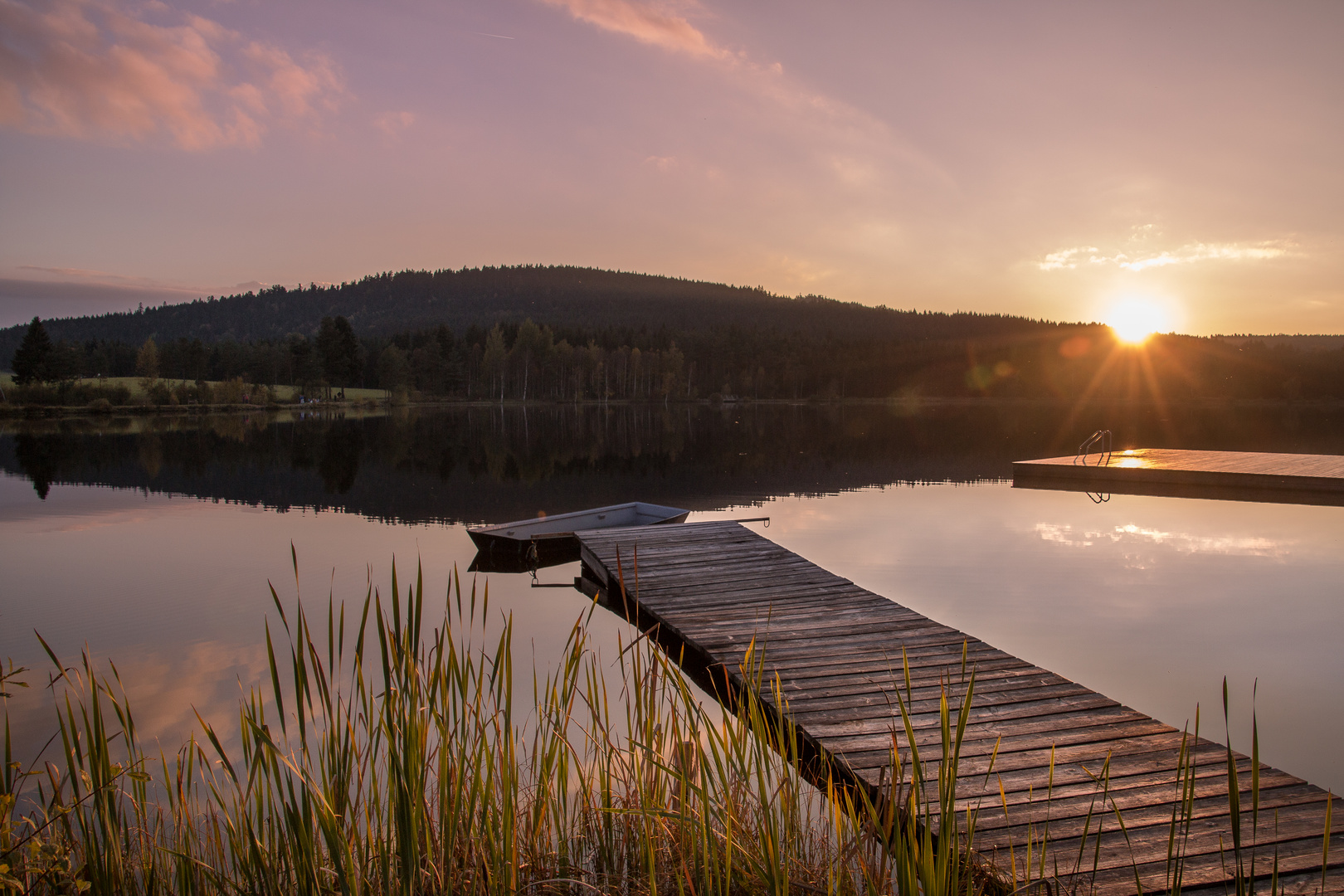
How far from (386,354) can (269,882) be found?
77.8 meters

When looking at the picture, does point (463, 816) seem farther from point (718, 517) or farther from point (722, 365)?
point (722, 365)

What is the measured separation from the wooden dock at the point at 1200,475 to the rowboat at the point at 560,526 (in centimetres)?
1096

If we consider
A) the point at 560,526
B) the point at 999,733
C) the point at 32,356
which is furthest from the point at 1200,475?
the point at 32,356

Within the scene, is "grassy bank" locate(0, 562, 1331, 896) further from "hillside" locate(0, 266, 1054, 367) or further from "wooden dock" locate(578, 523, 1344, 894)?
"hillside" locate(0, 266, 1054, 367)

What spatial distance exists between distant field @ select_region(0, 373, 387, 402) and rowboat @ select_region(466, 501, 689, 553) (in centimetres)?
6193

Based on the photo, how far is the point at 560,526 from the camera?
1280 cm

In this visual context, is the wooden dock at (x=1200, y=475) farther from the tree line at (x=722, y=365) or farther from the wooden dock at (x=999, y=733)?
the tree line at (x=722, y=365)

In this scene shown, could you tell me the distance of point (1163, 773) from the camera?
3947 mm

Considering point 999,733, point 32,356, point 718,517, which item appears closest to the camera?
point 999,733

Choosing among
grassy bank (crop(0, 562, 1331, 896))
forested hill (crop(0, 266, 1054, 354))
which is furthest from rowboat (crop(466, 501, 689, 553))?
forested hill (crop(0, 266, 1054, 354))

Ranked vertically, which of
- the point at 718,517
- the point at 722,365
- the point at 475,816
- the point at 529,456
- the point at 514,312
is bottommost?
the point at 718,517

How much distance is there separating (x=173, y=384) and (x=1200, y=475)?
238 ft

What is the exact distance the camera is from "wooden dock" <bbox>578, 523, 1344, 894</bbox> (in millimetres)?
3184

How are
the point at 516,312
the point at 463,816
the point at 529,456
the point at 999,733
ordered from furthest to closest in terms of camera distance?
the point at 516,312 → the point at 529,456 → the point at 999,733 → the point at 463,816
